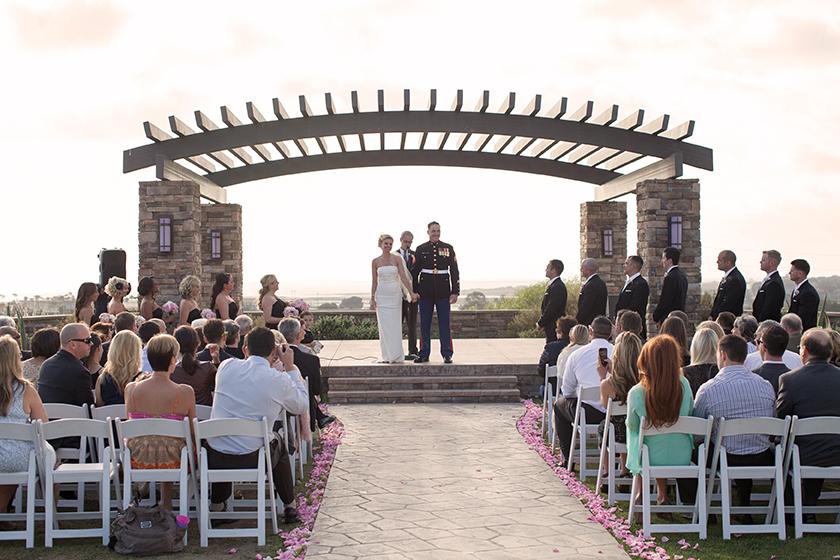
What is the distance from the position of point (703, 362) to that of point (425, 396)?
4.47 meters

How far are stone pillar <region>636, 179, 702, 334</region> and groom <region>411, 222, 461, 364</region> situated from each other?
4.30 metres

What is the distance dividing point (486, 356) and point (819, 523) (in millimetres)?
6053

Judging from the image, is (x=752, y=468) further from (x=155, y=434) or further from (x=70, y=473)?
(x=70, y=473)

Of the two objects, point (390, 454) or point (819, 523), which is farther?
point (390, 454)

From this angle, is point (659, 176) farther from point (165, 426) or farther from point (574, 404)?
point (165, 426)

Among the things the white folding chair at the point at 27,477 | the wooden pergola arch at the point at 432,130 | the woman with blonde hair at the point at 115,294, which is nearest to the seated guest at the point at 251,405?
the white folding chair at the point at 27,477

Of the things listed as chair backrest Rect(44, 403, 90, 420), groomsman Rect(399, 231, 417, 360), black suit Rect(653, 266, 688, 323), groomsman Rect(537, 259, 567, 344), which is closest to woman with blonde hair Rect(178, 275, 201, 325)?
groomsman Rect(399, 231, 417, 360)

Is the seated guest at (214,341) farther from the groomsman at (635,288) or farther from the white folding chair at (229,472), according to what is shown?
the groomsman at (635,288)

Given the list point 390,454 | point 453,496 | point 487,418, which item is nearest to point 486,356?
point 487,418

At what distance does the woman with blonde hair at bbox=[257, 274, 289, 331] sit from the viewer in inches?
326

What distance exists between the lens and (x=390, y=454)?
5.98 m

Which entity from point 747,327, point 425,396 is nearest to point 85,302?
point 425,396

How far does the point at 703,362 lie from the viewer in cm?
488

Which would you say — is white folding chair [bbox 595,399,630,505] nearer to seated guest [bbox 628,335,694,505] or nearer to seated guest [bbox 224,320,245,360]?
seated guest [bbox 628,335,694,505]
